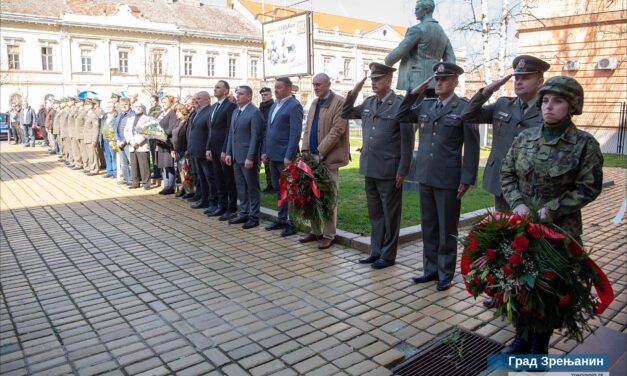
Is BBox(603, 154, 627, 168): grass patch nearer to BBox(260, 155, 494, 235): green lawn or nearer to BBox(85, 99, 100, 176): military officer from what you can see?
BBox(260, 155, 494, 235): green lawn

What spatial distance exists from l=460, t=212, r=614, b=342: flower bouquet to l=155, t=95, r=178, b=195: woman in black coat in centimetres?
850

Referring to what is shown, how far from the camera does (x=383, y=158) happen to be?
584 cm

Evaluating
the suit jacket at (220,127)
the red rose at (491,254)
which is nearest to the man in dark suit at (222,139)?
the suit jacket at (220,127)

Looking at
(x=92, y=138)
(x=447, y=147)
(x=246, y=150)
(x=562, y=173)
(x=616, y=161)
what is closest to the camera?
(x=562, y=173)

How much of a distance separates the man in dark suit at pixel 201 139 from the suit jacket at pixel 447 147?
495 centimetres

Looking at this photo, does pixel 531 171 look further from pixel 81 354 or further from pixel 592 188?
pixel 81 354

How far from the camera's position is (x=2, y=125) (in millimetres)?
32344

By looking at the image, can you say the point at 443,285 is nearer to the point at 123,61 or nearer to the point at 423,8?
A: the point at 423,8

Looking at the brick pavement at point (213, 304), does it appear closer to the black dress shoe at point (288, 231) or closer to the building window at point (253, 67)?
the black dress shoe at point (288, 231)

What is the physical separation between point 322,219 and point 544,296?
3859mm

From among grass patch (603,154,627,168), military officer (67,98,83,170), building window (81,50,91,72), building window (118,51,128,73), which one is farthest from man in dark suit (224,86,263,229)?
building window (118,51,128,73)

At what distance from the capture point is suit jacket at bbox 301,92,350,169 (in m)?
6.68

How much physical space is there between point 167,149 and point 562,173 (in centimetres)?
898

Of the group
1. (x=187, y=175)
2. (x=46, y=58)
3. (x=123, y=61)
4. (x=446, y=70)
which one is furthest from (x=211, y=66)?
(x=446, y=70)
